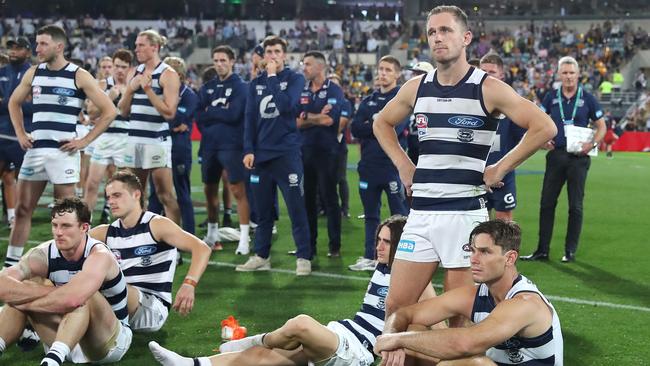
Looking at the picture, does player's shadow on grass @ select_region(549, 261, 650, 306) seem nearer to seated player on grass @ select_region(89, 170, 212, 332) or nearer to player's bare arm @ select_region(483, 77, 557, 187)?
player's bare arm @ select_region(483, 77, 557, 187)

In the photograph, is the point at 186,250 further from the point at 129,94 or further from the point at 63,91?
the point at 129,94

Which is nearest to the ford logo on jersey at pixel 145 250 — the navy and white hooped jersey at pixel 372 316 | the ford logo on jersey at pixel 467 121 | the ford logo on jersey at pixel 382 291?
the navy and white hooped jersey at pixel 372 316

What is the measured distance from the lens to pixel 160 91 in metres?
9.43

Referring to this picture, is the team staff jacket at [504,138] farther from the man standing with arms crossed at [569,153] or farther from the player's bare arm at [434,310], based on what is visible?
the player's bare arm at [434,310]

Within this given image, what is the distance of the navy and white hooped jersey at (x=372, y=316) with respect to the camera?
18.3 feet

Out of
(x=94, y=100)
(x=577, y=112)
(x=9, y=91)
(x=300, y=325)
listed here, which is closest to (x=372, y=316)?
(x=300, y=325)

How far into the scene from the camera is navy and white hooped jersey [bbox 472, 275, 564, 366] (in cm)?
448

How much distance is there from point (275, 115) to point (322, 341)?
13.0ft

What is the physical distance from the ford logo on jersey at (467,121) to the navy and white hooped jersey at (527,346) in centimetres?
85

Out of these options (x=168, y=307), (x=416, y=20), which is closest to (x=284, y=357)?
(x=168, y=307)

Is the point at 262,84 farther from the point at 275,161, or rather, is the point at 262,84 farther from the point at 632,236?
the point at 632,236

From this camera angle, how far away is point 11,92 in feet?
34.1

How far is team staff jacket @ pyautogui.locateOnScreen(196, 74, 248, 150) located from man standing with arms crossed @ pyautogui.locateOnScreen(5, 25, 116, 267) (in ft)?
6.31

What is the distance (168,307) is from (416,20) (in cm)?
4301
